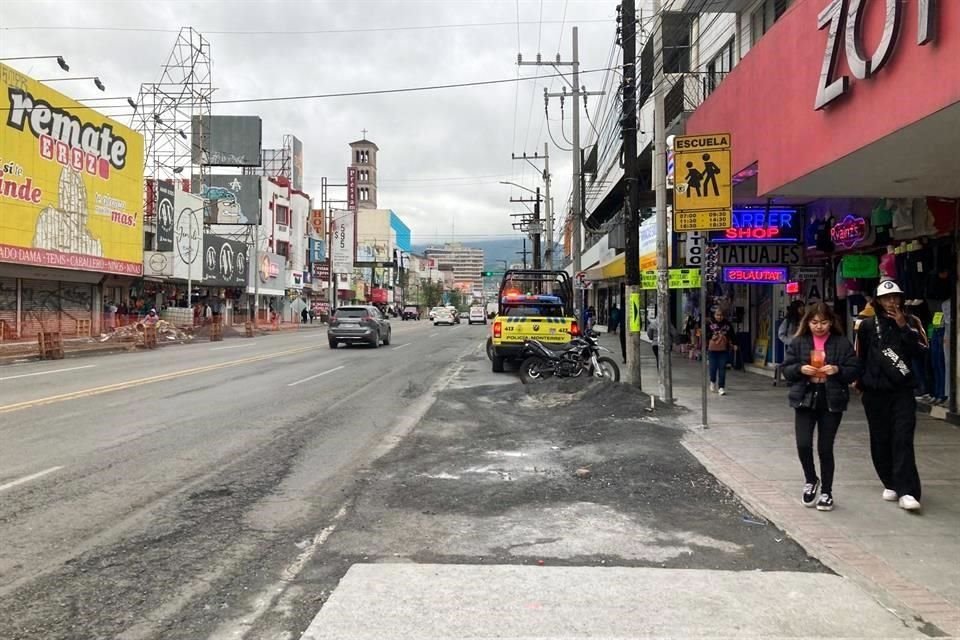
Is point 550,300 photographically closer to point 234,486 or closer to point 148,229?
point 234,486

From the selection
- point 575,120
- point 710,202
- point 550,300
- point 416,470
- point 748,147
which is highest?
point 575,120

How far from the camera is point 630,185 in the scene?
12680 mm

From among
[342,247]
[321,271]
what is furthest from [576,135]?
[342,247]

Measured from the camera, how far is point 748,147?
36.7ft

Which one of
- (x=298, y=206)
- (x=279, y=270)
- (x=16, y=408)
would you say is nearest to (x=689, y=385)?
(x=16, y=408)

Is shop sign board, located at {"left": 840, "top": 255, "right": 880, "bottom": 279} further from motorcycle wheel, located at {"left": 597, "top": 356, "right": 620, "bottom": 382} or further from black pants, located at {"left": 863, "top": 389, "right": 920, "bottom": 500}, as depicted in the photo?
black pants, located at {"left": 863, "top": 389, "right": 920, "bottom": 500}

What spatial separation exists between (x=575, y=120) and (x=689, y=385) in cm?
1637

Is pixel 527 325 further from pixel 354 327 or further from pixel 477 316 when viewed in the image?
pixel 477 316

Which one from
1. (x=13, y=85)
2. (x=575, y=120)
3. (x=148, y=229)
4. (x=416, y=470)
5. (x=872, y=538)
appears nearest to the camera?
(x=872, y=538)

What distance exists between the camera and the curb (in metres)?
4.13

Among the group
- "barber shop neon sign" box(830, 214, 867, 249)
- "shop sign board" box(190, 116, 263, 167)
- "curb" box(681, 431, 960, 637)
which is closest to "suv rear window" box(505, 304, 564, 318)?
"barber shop neon sign" box(830, 214, 867, 249)

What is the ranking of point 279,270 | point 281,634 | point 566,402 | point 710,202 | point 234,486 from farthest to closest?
point 279,270 → point 566,402 → point 710,202 → point 234,486 → point 281,634

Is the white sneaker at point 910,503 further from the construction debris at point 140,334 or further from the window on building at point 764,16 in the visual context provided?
the construction debris at point 140,334

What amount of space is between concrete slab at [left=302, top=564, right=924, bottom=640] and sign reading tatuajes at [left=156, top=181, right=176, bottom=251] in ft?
123
